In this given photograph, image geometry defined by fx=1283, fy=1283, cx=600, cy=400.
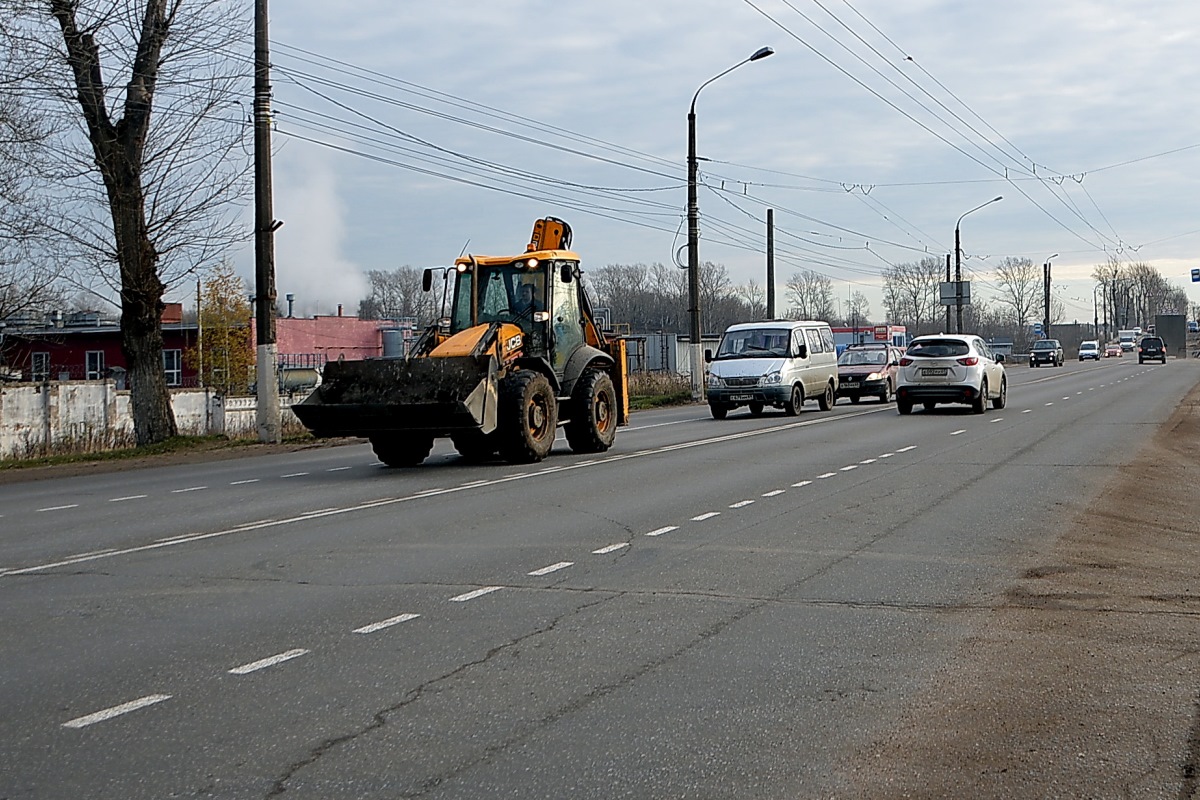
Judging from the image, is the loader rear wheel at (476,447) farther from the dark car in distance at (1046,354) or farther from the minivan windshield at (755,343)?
the dark car in distance at (1046,354)

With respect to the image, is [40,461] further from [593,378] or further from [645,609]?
[645,609]

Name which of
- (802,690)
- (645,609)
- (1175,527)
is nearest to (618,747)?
(802,690)

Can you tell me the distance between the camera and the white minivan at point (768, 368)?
1128 inches

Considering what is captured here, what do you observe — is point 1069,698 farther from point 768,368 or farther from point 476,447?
point 768,368

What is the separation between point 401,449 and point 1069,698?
12.9 meters

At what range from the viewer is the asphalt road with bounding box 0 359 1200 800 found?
491cm

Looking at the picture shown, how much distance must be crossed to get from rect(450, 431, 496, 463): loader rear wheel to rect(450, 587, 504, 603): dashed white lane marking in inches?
353

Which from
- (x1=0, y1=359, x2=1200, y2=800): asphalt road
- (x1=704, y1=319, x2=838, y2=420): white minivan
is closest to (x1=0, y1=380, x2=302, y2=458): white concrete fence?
(x1=704, y1=319, x2=838, y2=420): white minivan

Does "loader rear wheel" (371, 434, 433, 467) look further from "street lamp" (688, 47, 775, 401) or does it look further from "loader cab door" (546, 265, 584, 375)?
"street lamp" (688, 47, 775, 401)

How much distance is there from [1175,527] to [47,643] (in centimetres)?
909

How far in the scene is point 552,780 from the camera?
4676 mm

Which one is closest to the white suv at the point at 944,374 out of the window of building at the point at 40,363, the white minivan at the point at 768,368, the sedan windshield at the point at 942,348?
the sedan windshield at the point at 942,348

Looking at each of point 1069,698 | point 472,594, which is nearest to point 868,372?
point 472,594

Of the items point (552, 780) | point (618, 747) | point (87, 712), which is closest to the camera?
point (552, 780)
